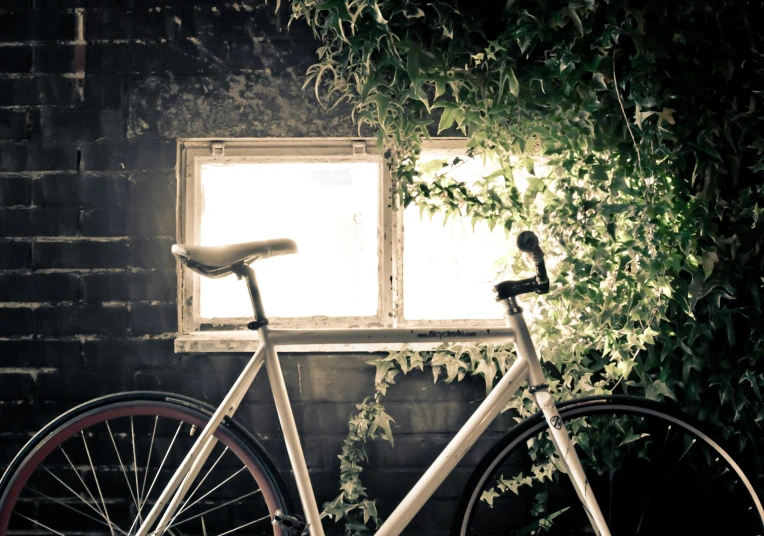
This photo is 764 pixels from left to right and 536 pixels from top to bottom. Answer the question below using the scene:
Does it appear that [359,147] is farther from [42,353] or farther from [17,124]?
[42,353]

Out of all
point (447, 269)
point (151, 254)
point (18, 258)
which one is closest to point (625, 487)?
point (447, 269)

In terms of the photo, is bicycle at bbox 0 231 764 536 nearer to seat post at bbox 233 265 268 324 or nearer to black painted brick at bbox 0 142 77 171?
seat post at bbox 233 265 268 324

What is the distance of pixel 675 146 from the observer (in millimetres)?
1825

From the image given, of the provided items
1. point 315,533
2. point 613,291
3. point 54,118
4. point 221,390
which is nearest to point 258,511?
point 221,390

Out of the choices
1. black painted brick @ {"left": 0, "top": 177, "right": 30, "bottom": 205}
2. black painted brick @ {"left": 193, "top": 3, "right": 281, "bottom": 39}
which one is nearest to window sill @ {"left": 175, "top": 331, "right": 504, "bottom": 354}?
black painted brick @ {"left": 0, "top": 177, "right": 30, "bottom": 205}

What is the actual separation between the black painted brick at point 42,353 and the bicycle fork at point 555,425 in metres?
1.71

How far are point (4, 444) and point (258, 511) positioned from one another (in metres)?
1.04

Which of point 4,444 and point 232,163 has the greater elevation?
point 232,163

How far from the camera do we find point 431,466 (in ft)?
5.19

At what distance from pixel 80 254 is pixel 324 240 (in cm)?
97

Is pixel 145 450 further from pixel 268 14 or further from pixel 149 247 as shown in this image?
pixel 268 14

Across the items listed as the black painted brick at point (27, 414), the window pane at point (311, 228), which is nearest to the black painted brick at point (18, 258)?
the black painted brick at point (27, 414)

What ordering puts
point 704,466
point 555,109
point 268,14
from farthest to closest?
point 268,14, point 704,466, point 555,109

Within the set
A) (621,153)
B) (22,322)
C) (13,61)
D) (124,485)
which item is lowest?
(124,485)
